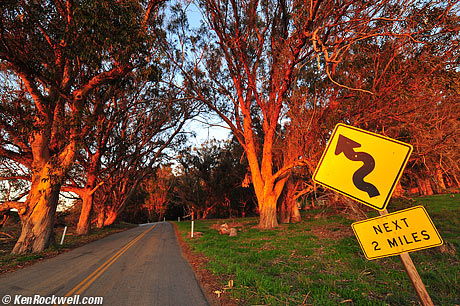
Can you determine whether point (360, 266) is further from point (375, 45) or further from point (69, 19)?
point (69, 19)

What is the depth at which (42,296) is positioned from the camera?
4543 mm

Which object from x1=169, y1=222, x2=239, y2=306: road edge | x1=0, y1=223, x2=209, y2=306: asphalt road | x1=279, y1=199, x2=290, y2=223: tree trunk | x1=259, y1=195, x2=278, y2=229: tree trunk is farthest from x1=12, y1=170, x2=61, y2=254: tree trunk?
x1=279, y1=199, x2=290, y2=223: tree trunk

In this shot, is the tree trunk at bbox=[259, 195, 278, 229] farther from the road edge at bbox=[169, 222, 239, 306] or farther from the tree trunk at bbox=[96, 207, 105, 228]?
the tree trunk at bbox=[96, 207, 105, 228]

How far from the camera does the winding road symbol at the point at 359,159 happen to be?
2373 mm

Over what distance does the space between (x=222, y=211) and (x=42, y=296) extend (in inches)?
1635

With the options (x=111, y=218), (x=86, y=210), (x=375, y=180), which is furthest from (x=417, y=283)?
(x=111, y=218)

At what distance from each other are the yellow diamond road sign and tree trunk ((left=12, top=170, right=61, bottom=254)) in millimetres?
12270

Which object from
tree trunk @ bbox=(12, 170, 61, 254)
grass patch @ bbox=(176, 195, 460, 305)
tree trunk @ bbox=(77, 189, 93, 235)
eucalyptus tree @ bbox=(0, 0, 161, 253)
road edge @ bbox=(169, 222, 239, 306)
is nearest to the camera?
grass patch @ bbox=(176, 195, 460, 305)

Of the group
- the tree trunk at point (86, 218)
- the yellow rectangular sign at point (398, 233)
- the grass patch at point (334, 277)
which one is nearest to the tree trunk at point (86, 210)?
the tree trunk at point (86, 218)

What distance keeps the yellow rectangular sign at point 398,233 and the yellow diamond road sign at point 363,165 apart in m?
0.17

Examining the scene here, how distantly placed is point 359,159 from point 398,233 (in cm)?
83

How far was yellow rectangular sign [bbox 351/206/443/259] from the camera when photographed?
79.2 inches

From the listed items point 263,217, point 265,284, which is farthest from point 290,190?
point 265,284

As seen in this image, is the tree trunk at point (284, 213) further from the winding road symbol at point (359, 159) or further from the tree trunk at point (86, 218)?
the winding road symbol at point (359, 159)
